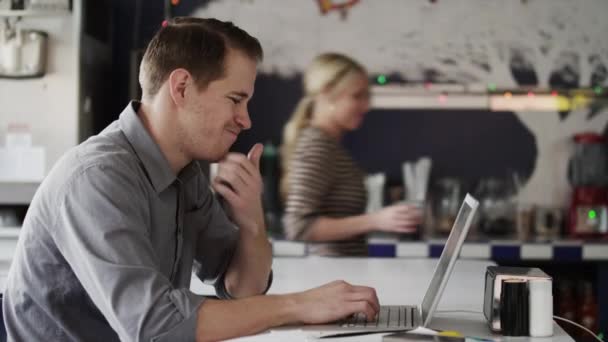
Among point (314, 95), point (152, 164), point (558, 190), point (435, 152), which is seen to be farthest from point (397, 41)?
point (152, 164)

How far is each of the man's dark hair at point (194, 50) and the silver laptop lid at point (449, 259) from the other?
535 mm

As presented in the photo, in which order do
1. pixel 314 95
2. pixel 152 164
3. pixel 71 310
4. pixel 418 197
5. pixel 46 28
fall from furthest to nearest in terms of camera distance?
1. pixel 418 197
2. pixel 46 28
3. pixel 314 95
4. pixel 152 164
5. pixel 71 310

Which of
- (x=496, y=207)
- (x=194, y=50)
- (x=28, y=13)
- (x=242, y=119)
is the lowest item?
(x=496, y=207)

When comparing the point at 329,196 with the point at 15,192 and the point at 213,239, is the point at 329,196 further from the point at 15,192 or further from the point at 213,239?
the point at 15,192

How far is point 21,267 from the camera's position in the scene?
160 centimetres

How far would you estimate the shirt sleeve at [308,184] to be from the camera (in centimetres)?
283

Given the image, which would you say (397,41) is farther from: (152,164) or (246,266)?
(152,164)

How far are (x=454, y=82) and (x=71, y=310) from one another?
3.68 m

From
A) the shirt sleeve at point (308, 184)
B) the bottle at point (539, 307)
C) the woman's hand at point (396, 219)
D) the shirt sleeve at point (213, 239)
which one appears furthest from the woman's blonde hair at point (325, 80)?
the bottle at point (539, 307)

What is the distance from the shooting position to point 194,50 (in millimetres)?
1675

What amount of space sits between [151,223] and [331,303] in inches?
15.5

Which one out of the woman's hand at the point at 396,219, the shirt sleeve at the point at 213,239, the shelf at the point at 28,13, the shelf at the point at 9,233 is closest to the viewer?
the shirt sleeve at the point at 213,239

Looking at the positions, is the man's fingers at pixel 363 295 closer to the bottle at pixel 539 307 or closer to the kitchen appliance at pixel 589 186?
the bottle at pixel 539 307

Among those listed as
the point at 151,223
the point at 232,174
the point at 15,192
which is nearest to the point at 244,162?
the point at 232,174
